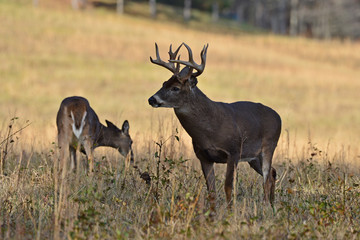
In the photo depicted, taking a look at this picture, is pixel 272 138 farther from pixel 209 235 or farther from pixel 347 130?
pixel 347 130

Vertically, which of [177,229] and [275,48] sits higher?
[275,48]

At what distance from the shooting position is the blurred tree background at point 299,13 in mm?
75562

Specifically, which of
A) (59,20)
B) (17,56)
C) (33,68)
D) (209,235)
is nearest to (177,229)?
(209,235)

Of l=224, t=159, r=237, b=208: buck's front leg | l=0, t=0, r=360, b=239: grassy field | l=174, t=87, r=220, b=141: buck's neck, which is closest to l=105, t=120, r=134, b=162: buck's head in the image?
l=0, t=0, r=360, b=239: grassy field

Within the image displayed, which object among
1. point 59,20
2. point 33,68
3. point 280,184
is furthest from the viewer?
point 59,20

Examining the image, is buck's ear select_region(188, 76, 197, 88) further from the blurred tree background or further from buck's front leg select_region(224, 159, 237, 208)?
the blurred tree background

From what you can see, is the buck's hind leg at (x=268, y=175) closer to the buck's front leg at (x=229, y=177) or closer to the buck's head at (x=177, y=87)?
the buck's front leg at (x=229, y=177)

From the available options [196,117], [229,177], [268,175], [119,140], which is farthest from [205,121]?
[119,140]

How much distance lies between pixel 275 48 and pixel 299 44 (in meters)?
3.35

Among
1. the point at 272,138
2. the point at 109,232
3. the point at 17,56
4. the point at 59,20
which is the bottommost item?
the point at 109,232

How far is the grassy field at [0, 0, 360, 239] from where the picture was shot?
5.05 meters

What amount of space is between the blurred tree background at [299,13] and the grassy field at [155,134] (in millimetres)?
23155

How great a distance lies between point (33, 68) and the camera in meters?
27.1

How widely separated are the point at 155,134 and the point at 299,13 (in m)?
73.9
